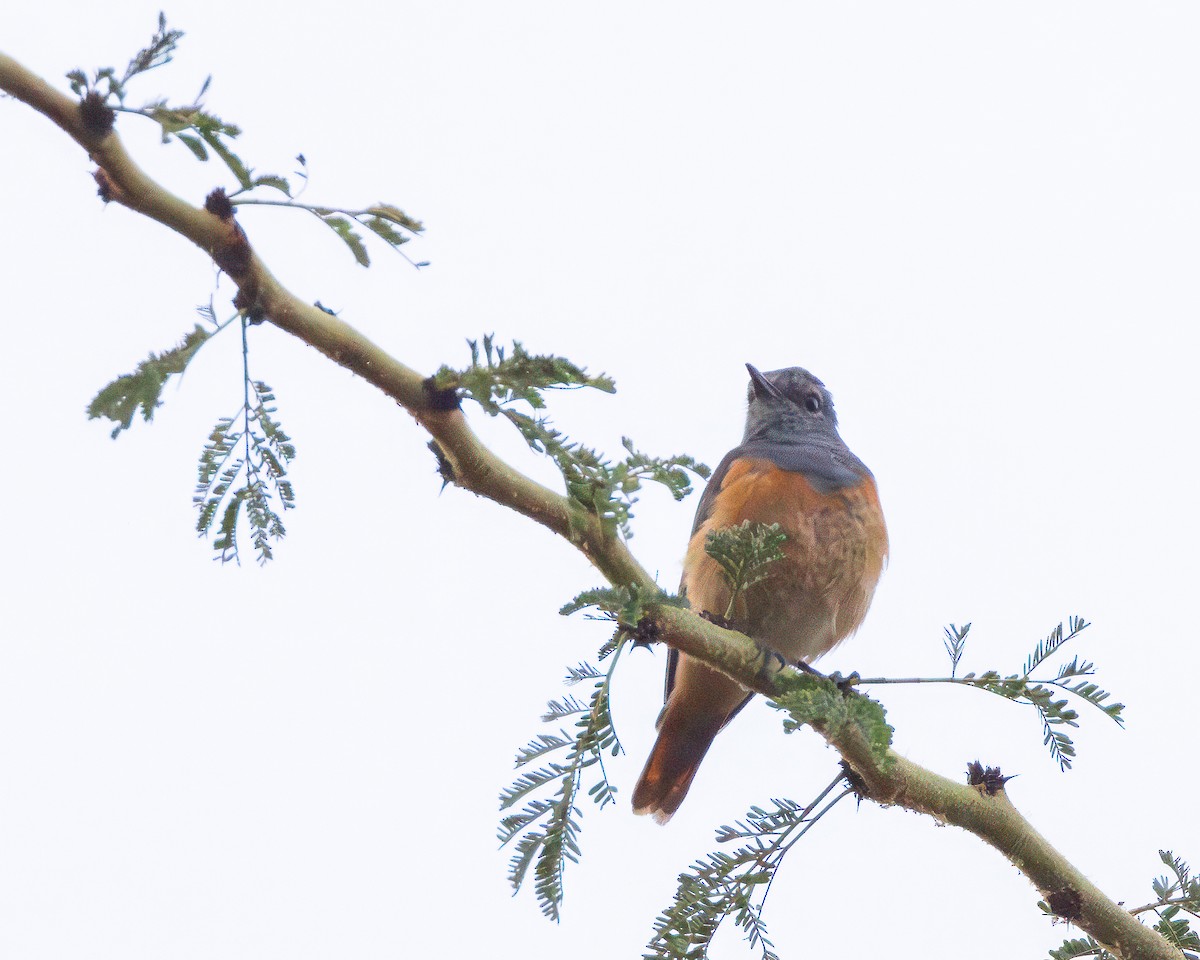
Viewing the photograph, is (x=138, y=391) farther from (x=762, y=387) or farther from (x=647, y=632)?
(x=762, y=387)

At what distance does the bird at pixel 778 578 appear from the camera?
18.8 feet

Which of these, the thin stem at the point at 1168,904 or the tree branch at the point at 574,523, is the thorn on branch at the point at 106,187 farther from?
the thin stem at the point at 1168,904

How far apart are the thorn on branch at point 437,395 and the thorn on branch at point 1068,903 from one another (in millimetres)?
2203

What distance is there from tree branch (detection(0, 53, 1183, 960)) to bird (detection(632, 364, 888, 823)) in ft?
6.52

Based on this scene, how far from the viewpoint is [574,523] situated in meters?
2.88

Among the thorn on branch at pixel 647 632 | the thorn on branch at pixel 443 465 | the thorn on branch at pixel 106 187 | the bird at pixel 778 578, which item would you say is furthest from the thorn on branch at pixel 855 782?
the thorn on branch at pixel 106 187

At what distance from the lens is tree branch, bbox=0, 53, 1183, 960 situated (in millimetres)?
2336

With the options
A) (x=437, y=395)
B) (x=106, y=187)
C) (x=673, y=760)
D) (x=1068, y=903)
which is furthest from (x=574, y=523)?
(x=673, y=760)

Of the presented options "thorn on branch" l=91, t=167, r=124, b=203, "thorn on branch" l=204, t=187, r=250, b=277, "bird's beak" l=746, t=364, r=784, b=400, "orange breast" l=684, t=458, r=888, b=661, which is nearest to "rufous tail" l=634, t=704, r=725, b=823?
"orange breast" l=684, t=458, r=888, b=661

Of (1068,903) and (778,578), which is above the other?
(778,578)

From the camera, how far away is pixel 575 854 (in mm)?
3023

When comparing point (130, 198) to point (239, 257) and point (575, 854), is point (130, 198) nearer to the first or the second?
point (239, 257)

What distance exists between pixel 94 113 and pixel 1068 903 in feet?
10.3

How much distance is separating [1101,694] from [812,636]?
2.57 meters
